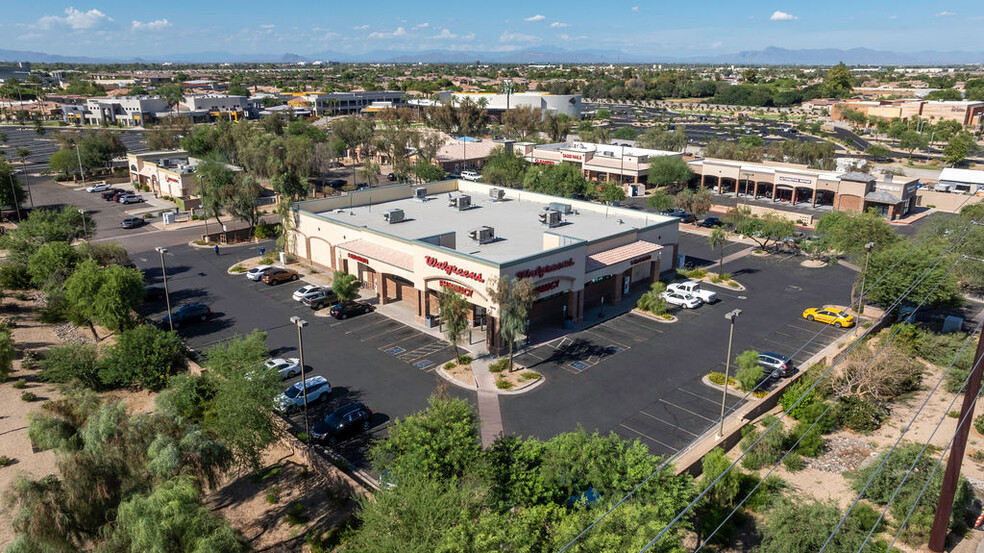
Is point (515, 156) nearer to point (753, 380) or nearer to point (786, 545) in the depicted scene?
point (753, 380)

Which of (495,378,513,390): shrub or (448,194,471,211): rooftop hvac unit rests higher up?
(448,194,471,211): rooftop hvac unit

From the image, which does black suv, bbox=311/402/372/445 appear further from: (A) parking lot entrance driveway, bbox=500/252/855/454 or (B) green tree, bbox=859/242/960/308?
(B) green tree, bbox=859/242/960/308

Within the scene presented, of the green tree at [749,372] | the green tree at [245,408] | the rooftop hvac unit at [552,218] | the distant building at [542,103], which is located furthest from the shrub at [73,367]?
the distant building at [542,103]

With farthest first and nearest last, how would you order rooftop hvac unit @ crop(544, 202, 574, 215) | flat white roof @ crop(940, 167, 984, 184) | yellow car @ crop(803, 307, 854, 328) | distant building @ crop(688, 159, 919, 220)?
1. flat white roof @ crop(940, 167, 984, 184)
2. distant building @ crop(688, 159, 919, 220)
3. rooftop hvac unit @ crop(544, 202, 574, 215)
4. yellow car @ crop(803, 307, 854, 328)

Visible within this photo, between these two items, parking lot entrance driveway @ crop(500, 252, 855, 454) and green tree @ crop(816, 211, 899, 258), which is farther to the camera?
green tree @ crop(816, 211, 899, 258)

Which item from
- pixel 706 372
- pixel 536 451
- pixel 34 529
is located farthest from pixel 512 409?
pixel 34 529

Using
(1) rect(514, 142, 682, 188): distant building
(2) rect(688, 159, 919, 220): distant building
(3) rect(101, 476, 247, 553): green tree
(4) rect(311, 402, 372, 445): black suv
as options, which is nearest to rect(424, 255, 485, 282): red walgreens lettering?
(4) rect(311, 402, 372, 445): black suv

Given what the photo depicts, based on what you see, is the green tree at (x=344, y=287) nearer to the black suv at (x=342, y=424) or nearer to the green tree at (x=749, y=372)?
the black suv at (x=342, y=424)

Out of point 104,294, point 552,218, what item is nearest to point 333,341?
point 104,294
